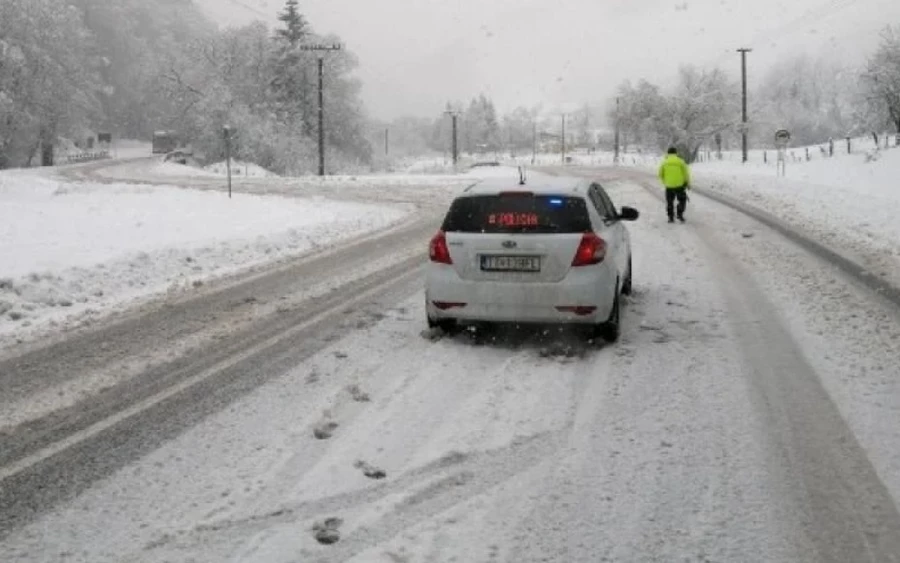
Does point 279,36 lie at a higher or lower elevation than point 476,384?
higher

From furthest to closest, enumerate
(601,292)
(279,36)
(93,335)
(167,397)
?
(279,36), (93,335), (601,292), (167,397)

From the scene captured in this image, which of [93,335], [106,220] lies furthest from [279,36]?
[93,335]

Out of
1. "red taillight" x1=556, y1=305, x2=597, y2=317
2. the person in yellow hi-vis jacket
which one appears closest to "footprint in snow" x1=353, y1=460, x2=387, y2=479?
"red taillight" x1=556, y1=305, x2=597, y2=317

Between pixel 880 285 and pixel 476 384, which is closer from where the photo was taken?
pixel 476 384

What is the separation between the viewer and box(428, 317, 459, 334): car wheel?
23.4ft

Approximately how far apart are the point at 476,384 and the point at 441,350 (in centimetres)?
106

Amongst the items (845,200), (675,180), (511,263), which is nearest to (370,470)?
(511,263)

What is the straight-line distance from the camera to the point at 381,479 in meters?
4.10

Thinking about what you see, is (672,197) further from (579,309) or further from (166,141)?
(166,141)

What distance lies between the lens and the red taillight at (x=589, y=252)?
665 centimetres

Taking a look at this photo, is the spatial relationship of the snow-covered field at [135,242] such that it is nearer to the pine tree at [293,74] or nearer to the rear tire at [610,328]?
the rear tire at [610,328]

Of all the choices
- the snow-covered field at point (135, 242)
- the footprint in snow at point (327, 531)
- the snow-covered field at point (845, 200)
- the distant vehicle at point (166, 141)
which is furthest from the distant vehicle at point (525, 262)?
the distant vehicle at point (166, 141)

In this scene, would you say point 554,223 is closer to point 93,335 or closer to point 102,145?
point 93,335

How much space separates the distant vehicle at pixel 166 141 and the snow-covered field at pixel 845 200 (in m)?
60.1
